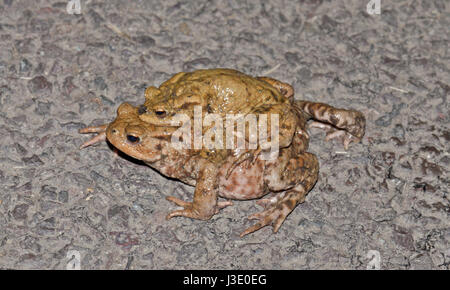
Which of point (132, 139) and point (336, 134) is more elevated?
point (132, 139)

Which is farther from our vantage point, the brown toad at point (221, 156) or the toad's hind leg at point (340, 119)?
the toad's hind leg at point (340, 119)

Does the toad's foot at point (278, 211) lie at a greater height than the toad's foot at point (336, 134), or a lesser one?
lesser

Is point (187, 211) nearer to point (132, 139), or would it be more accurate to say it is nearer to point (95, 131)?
point (132, 139)

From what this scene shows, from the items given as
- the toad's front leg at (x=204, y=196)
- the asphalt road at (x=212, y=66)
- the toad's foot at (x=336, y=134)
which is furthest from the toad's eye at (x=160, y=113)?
the toad's foot at (x=336, y=134)

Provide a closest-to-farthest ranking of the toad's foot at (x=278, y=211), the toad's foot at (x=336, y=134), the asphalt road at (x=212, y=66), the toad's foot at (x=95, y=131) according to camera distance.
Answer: the asphalt road at (x=212, y=66)
the toad's foot at (x=278, y=211)
the toad's foot at (x=95, y=131)
the toad's foot at (x=336, y=134)

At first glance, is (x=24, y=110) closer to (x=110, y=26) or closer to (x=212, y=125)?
(x=110, y=26)

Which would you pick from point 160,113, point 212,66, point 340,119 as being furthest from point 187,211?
point 212,66

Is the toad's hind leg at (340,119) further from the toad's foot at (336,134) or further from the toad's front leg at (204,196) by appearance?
the toad's front leg at (204,196)
